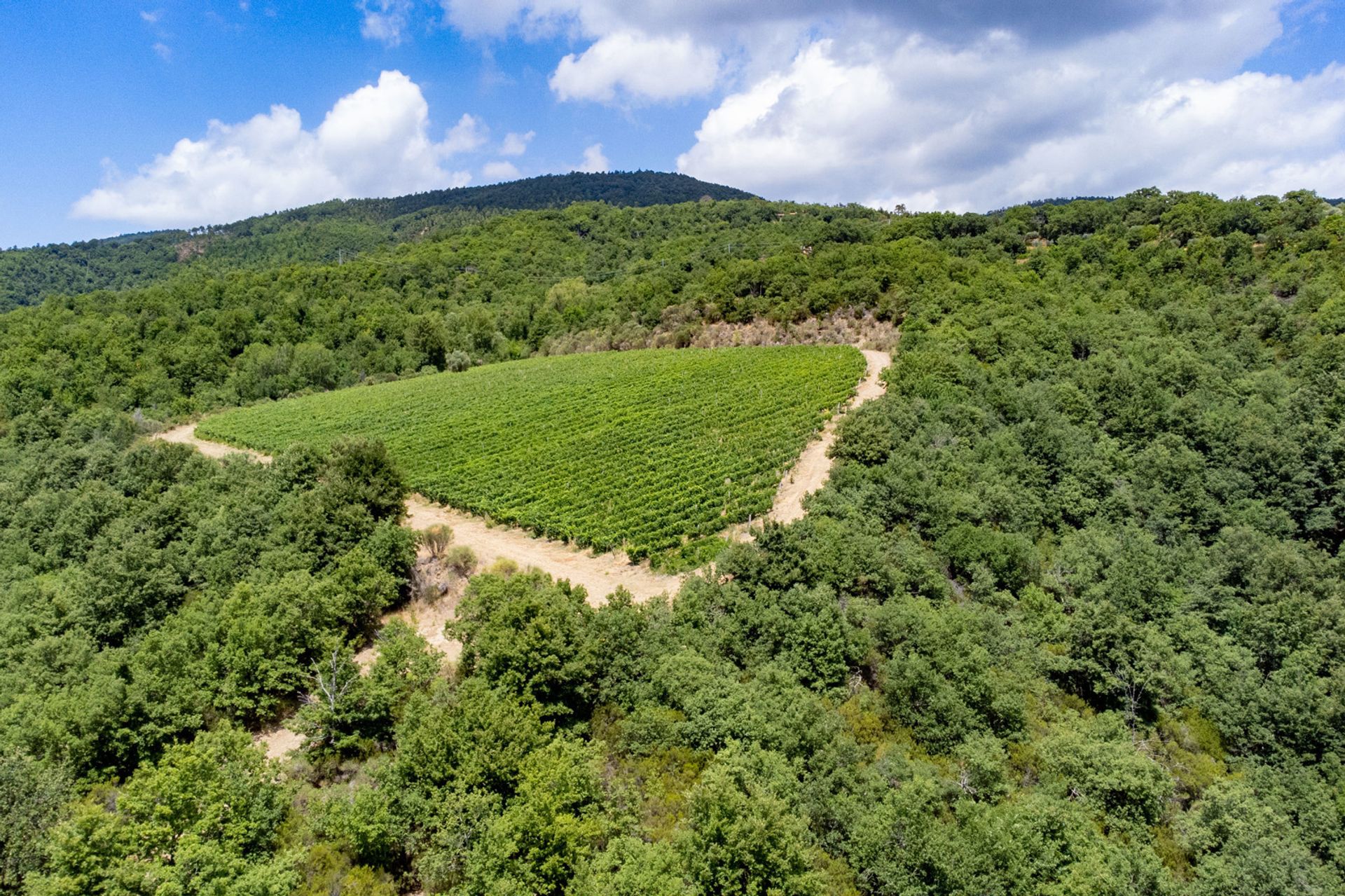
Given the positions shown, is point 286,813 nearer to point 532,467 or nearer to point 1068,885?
point 1068,885

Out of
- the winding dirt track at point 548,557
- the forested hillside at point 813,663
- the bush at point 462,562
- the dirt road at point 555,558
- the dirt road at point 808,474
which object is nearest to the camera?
the forested hillside at point 813,663

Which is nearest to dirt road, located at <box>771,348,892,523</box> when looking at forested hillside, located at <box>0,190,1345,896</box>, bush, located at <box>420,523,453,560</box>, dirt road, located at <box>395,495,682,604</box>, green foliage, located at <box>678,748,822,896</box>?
forested hillside, located at <box>0,190,1345,896</box>

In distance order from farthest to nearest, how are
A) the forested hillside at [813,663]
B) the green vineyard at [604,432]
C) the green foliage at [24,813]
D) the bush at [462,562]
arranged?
the green vineyard at [604,432] → the bush at [462,562] → the forested hillside at [813,663] → the green foliage at [24,813]

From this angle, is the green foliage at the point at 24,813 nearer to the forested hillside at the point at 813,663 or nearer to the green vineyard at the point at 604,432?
the forested hillside at the point at 813,663

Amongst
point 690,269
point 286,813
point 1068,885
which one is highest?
point 690,269

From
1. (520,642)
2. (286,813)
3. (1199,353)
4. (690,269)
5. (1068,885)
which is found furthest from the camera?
Result: (690,269)

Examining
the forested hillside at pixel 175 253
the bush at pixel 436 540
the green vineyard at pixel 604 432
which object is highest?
the forested hillside at pixel 175 253

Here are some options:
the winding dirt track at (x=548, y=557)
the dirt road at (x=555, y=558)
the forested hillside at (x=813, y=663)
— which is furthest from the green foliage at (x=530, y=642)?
the dirt road at (x=555, y=558)

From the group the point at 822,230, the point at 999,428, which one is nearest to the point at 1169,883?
the point at 999,428
